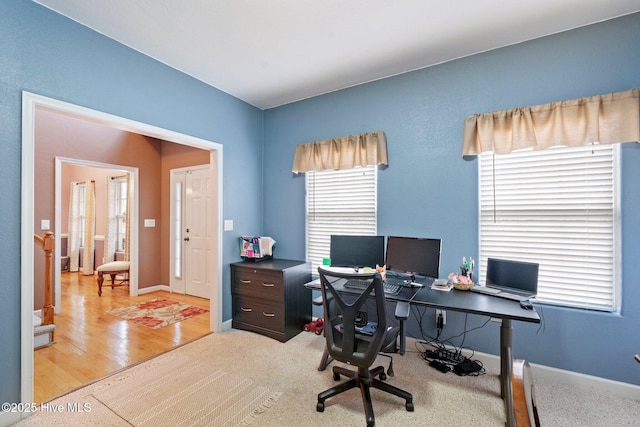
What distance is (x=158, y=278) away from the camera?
5070mm

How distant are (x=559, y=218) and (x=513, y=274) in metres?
0.61

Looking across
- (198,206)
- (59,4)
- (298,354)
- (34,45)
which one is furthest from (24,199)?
(198,206)

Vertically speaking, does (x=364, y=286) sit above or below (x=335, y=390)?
above

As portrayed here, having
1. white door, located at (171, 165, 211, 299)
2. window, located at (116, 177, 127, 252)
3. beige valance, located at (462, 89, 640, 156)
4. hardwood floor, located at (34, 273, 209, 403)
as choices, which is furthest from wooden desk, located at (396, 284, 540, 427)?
window, located at (116, 177, 127, 252)

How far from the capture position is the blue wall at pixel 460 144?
206cm

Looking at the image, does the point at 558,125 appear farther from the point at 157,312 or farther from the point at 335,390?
the point at 157,312

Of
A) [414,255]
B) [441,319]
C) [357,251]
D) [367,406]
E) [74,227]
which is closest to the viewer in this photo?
[367,406]

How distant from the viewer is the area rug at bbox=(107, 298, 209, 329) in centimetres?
355

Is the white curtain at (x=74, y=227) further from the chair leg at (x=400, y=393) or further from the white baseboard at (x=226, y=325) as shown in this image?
the chair leg at (x=400, y=393)

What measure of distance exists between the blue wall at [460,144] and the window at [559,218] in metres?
0.08

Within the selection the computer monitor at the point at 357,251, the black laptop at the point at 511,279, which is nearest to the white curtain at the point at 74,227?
the computer monitor at the point at 357,251

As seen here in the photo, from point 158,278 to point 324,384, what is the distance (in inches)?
163

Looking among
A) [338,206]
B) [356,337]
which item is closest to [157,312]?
[338,206]

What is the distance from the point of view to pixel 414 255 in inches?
100
